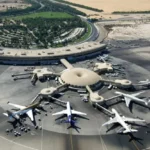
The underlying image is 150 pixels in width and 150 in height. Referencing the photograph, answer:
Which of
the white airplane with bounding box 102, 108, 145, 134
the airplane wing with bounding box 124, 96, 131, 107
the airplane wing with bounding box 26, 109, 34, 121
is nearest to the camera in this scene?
the white airplane with bounding box 102, 108, 145, 134

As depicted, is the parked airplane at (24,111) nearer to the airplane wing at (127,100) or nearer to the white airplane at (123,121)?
the white airplane at (123,121)

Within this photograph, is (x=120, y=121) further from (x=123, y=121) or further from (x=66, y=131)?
(x=66, y=131)

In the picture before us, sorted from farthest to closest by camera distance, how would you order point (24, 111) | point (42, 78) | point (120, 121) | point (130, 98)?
point (42, 78), point (130, 98), point (24, 111), point (120, 121)

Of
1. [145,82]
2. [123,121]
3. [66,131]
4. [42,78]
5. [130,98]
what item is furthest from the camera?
[42,78]

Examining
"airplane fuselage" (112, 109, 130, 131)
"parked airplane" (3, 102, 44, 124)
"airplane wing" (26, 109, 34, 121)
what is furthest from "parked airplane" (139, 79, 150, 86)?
"airplane wing" (26, 109, 34, 121)

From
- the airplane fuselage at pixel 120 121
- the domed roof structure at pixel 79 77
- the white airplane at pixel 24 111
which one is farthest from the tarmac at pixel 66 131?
the domed roof structure at pixel 79 77

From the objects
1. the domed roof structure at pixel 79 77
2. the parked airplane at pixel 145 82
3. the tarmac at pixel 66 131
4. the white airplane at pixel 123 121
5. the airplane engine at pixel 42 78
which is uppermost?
the domed roof structure at pixel 79 77

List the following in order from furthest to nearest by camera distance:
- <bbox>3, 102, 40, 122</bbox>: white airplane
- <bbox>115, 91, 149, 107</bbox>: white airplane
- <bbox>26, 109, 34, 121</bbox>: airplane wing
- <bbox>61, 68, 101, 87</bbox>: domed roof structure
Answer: <bbox>61, 68, 101, 87</bbox>: domed roof structure
<bbox>115, 91, 149, 107</bbox>: white airplane
<bbox>26, 109, 34, 121</bbox>: airplane wing
<bbox>3, 102, 40, 122</bbox>: white airplane

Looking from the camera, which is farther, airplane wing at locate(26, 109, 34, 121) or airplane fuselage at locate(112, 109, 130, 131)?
airplane wing at locate(26, 109, 34, 121)

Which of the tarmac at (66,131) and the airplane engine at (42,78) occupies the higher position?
the airplane engine at (42,78)

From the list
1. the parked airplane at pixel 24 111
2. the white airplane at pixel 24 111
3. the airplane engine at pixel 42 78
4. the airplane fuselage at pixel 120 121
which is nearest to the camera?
the airplane fuselage at pixel 120 121

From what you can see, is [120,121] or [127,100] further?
[127,100]

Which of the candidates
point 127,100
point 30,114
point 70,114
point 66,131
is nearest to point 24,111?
point 30,114

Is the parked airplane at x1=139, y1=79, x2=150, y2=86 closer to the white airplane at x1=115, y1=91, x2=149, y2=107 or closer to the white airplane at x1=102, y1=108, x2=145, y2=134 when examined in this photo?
the white airplane at x1=115, y1=91, x2=149, y2=107
